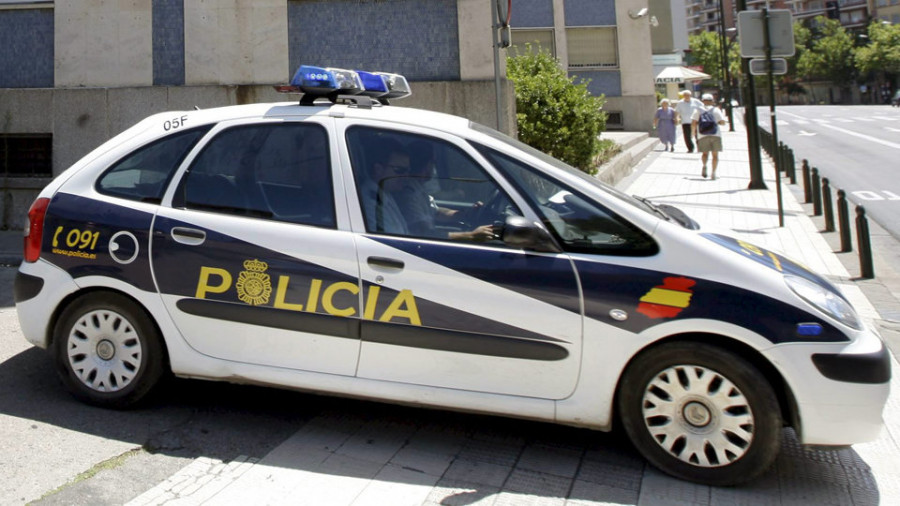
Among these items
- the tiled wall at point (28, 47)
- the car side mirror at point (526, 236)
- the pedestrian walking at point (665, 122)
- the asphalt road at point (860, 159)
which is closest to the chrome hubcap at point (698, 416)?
the car side mirror at point (526, 236)

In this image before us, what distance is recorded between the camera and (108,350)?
14.9 ft

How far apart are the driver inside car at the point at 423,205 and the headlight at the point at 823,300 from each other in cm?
140

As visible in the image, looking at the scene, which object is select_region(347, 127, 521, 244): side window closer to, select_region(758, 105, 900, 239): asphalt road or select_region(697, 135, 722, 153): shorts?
select_region(758, 105, 900, 239): asphalt road

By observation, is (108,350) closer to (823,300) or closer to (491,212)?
(491,212)

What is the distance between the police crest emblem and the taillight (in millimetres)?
1227

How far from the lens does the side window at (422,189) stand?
13.8 ft

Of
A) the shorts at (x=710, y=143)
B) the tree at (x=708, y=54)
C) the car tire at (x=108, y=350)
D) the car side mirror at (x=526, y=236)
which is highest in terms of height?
the tree at (x=708, y=54)

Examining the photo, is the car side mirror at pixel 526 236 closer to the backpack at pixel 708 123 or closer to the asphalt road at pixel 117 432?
the asphalt road at pixel 117 432

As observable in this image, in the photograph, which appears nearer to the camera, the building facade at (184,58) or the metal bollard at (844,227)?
the metal bollard at (844,227)

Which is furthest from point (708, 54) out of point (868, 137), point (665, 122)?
point (665, 122)

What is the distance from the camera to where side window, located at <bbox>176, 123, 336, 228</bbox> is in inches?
172

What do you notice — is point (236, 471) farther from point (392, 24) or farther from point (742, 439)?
point (392, 24)

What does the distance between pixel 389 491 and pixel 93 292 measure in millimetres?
1949

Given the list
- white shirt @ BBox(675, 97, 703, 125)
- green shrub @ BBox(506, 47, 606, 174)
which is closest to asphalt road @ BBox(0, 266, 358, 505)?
green shrub @ BBox(506, 47, 606, 174)
